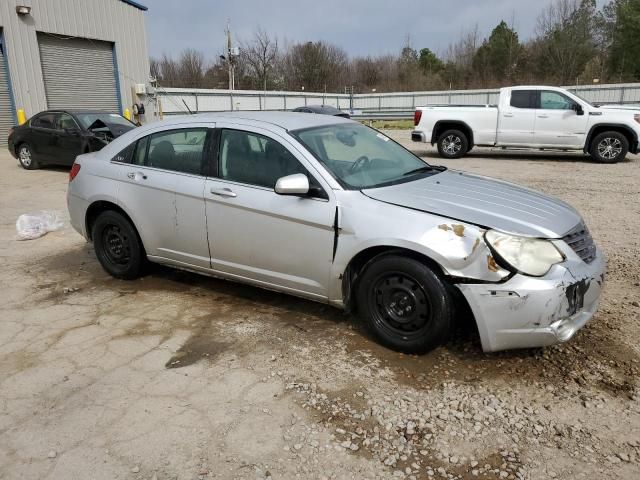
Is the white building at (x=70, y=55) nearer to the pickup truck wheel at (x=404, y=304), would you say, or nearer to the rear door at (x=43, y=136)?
the rear door at (x=43, y=136)

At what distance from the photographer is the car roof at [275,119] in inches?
167

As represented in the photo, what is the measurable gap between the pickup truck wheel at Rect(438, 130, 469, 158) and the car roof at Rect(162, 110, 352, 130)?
10.1m

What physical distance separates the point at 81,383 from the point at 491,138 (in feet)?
41.4

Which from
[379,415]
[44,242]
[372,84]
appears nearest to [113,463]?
[379,415]

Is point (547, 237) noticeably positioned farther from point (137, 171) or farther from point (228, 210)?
point (137, 171)

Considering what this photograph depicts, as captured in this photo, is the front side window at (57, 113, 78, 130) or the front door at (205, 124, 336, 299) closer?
the front door at (205, 124, 336, 299)

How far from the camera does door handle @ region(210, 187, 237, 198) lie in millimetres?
4082

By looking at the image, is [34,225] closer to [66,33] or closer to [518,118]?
[518,118]

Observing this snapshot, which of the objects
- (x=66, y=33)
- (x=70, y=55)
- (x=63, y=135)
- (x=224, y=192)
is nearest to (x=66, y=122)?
(x=63, y=135)

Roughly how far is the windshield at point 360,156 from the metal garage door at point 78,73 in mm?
17750

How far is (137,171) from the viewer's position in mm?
4711

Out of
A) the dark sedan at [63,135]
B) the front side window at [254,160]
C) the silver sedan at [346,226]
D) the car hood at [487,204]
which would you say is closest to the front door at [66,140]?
the dark sedan at [63,135]

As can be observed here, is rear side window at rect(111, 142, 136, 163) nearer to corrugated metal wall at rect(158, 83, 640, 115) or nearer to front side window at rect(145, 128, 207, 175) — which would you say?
front side window at rect(145, 128, 207, 175)

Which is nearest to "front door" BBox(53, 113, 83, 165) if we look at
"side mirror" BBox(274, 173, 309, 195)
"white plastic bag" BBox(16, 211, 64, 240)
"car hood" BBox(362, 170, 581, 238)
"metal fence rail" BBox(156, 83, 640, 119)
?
"white plastic bag" BBox(16, 211, 64, 240)
